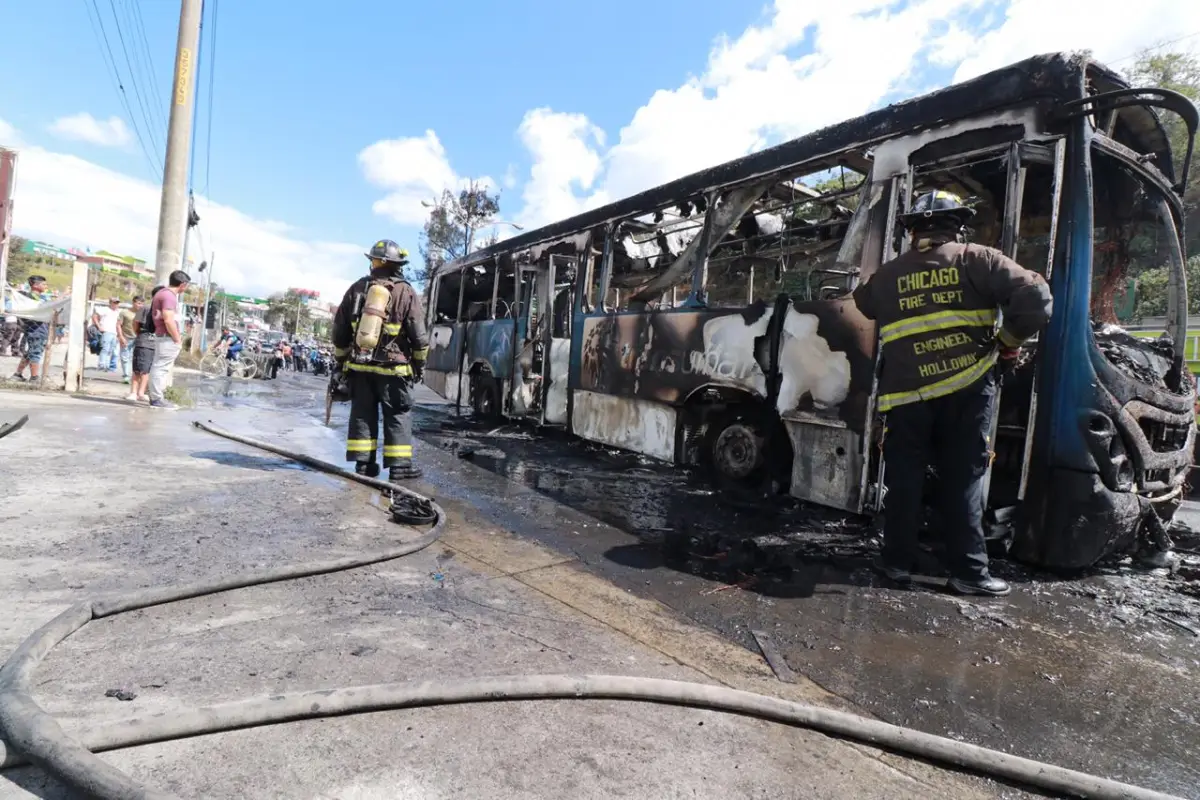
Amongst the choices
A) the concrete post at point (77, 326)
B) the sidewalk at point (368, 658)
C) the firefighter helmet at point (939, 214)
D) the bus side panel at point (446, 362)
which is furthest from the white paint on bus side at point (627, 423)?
the concrete post at point (77, 326)

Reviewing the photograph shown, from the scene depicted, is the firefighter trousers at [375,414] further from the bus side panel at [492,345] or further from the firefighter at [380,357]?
the bus side panel at [492,345]

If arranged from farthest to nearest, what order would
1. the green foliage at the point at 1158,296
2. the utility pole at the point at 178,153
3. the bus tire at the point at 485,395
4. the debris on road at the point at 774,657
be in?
the green foliage at the point at 1158,296, the bus tire at the point at 485,395, the utility pole at the point at 178,153, the debris on road at the point at 774,657

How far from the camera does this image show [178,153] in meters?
8.86

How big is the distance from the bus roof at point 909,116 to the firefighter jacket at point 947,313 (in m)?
0.88

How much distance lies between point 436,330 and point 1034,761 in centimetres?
1032

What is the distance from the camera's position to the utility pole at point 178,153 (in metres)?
8.81

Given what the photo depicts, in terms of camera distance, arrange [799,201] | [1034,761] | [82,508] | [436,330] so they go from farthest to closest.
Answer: [436,330], [799,201], [82,508], [1034,761]

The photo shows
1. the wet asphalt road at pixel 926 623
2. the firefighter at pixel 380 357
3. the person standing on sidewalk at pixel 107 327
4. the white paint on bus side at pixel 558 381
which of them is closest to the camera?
the wet asphalt road at pixel 926 623

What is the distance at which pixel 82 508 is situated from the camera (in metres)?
3.20

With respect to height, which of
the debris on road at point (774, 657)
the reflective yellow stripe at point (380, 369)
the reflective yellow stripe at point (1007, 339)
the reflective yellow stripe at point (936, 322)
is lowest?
the debris on road at point (774, 657)

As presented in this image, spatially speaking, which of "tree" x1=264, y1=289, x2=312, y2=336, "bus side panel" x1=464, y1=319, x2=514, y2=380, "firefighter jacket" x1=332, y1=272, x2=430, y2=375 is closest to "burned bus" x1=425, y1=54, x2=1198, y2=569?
"bus side panel" x1=464, y1=319, x2=514, y2=380

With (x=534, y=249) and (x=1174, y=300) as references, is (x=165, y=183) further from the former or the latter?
(x=1174, y=300)

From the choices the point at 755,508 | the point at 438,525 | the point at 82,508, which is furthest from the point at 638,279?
the point at 82,508

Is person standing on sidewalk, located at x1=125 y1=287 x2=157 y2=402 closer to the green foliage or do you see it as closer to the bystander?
the bystander
